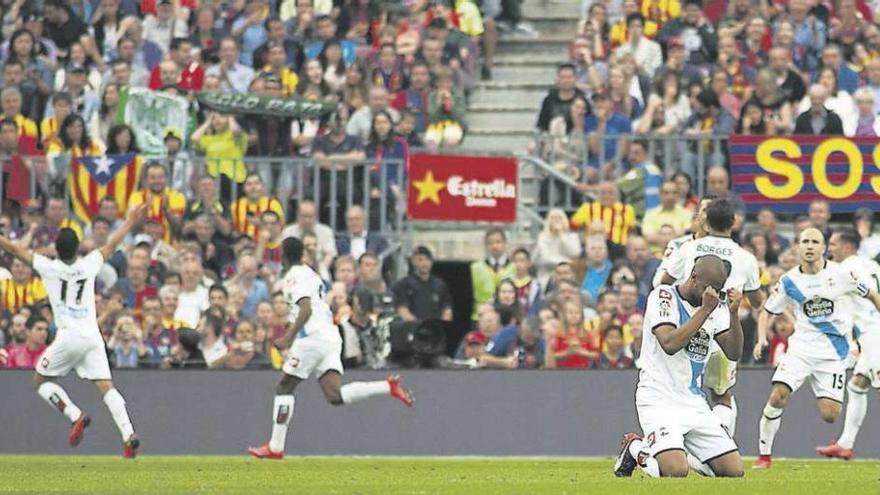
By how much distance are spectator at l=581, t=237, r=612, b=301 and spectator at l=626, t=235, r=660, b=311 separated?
0.39 metres

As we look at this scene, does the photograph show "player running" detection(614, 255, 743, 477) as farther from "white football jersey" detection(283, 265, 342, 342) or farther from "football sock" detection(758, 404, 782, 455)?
"white football jersey" detection(283, 265, 342, 342)

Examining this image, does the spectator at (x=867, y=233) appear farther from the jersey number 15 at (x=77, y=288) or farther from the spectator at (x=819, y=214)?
the jersey number 15 at (x=77, y=288)

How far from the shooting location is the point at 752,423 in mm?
23000

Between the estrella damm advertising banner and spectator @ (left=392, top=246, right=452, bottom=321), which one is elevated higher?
the estrella damm advertising banner

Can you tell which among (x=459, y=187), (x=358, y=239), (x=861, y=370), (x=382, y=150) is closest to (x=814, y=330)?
Answer: (x=861, y=370)

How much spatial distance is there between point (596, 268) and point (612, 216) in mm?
704

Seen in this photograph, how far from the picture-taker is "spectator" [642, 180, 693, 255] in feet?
78.1

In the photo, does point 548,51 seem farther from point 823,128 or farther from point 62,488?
point 62,488

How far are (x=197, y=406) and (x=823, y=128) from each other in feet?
25.6

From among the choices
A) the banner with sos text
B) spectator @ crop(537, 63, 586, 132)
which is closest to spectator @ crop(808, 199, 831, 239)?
the banner with sos text

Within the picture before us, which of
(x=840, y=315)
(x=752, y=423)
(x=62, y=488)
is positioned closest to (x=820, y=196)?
(x=752, y=423)

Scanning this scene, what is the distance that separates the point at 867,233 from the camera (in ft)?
77.5

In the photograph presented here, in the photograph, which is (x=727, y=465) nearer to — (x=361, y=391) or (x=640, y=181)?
(x=361, y=391)

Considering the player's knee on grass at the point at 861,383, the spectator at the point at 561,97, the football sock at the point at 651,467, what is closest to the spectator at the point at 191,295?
the spectator at the point at 561,97
